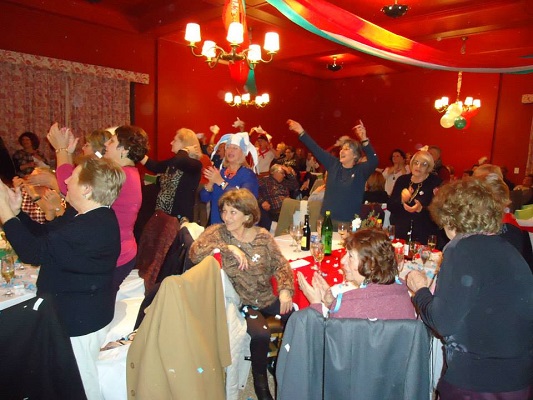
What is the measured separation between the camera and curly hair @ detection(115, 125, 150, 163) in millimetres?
2707

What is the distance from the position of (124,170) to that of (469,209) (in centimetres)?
201

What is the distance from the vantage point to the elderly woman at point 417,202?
355cm

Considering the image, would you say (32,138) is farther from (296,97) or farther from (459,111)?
(459,111)

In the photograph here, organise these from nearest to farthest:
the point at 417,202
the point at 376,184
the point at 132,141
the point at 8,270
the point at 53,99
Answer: the point at 8,270, the point at 132,141, the point at 417,202, the point at 376,184, the point at 53,99

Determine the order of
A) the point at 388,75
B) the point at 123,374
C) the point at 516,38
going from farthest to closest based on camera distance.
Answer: the point at 388,75 → the point at 516,38 → the point at 123,374

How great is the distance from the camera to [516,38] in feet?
25.3

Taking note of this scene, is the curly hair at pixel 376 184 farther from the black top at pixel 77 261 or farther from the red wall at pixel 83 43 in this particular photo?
the red wall at pixel 83 43

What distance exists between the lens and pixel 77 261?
1812mm

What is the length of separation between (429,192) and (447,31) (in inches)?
177

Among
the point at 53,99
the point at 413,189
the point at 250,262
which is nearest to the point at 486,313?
the point at 250,262

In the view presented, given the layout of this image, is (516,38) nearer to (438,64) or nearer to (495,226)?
(438,64)

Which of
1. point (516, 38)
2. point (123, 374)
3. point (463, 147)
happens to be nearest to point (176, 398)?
point (123, 374)

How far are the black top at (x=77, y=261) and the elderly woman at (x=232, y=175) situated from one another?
154 centimetres

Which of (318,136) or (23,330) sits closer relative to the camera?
(23,330)
